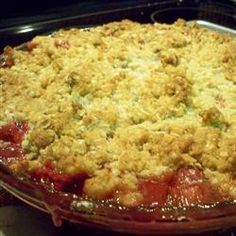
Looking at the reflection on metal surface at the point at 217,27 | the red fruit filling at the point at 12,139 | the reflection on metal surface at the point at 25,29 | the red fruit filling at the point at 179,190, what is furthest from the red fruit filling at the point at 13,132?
the reflection on metal surface at the point at 217,27

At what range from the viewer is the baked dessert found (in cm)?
98

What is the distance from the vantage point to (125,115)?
1129mm

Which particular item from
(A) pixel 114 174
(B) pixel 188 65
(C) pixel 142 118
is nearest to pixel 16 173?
(A) pixel 114 174

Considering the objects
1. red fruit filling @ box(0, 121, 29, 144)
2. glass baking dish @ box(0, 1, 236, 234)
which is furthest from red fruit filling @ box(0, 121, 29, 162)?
glass baking dish @ box(0, 1, 236, 234)

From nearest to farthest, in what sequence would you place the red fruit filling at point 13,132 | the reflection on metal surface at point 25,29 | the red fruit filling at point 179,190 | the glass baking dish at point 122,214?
the glass baking dish at point 122,214 < the red fruit filling at point 179,190 < the red fruit filling at point 13,132 < the reflection on metal surface at point 25,29

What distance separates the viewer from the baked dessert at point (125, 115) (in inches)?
38.5

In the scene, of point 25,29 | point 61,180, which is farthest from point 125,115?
point 25,29

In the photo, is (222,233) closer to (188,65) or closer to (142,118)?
(142,118)

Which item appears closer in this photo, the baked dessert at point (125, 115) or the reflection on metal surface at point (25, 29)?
the baked dessert at point (125, 115)

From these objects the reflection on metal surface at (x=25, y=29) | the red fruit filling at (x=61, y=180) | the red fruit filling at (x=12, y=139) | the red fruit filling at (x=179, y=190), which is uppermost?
the red fruit filling at (x=12, y=139)

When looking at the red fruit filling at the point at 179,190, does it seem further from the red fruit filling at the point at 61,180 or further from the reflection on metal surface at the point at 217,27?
the reflection on metal surface at the point at 217,27

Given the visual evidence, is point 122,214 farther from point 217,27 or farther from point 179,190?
→ point 217,27

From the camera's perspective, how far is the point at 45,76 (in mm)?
1262

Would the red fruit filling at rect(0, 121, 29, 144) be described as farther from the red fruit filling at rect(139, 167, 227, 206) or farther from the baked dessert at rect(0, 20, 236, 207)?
the red fruit filling at rect(139, 167, 227, 206)
